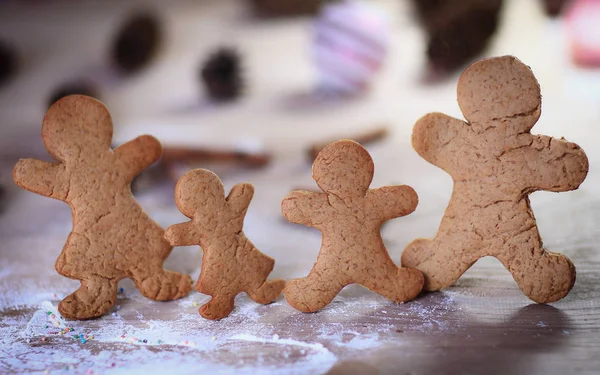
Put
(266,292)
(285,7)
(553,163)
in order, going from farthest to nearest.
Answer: (285,7), (266,292), (553,163)

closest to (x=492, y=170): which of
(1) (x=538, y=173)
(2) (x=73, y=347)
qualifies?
(1) (x=538, y=173)

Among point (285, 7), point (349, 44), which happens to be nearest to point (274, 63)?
point (285, 7)

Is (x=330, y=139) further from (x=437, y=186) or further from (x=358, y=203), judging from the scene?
(x=358, y=203)

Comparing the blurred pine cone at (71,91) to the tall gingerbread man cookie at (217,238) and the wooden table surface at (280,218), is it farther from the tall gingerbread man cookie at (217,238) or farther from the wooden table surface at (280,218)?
the tall gingerbread man cookie at (217,238)

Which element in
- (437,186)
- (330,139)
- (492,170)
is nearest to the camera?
(492,170)

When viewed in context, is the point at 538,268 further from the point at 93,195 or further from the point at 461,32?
the point at 461,32

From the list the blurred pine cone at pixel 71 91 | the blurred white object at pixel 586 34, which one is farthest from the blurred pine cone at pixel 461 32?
the blurred pine cone at pixel 71 91
